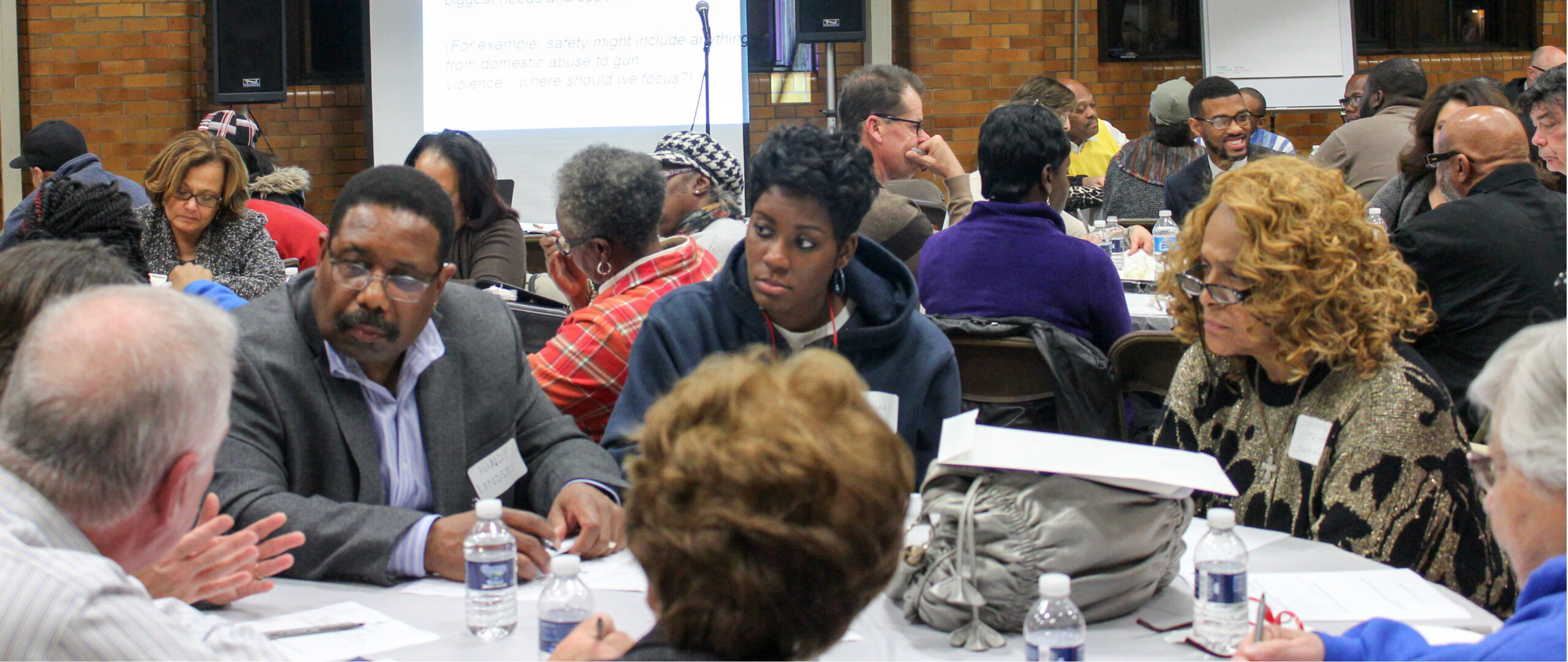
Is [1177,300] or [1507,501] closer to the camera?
[1507,501]

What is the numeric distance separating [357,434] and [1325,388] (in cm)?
158

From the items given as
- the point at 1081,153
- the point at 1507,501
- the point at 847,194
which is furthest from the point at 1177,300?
the point at 1081,153

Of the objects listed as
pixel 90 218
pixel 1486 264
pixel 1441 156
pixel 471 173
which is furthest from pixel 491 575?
pixel 1441 156

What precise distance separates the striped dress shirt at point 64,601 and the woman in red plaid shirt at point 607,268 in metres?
1.37

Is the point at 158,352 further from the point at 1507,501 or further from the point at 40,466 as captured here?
the point at 1507,501

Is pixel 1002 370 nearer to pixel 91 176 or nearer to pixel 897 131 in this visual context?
pixel 897 131

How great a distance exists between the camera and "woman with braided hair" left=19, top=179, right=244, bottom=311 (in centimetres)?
273

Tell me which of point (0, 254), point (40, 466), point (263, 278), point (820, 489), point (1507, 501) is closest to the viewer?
point (820, 489)

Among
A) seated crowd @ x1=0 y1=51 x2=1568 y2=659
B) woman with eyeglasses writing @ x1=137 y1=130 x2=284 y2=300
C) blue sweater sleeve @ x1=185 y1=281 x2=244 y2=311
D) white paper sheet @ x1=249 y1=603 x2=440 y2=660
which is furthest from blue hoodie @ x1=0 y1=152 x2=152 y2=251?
white paper sheet @ x1=249 y1=603 x2=440 y2=660

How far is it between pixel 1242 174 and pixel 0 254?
196cm

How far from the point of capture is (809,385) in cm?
99

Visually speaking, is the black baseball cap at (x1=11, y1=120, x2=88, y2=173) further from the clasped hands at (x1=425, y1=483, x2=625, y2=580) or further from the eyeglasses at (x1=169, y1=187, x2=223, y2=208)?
the clasped hands at (x1=425, y1=483, x2=625, y2=580)

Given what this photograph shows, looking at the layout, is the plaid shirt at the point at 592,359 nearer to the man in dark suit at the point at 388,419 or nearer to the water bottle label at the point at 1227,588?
the man in dark suit at the point at 388,419

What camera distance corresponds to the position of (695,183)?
384 centimetres
